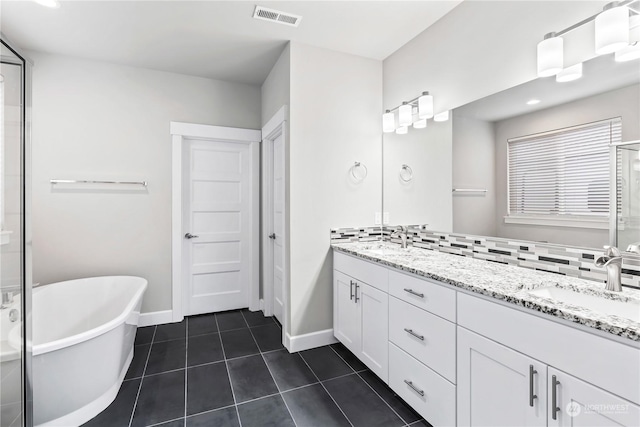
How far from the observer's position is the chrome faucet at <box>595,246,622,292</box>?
4.17 feet

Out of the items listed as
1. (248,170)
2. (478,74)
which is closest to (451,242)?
(478,74)

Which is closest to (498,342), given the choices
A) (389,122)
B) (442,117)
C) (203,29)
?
(442,117)

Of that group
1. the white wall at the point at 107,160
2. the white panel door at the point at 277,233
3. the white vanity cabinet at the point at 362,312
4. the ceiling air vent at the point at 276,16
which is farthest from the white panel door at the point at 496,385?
the white wall at the point at 107,160

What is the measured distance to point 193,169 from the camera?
334 centimetres

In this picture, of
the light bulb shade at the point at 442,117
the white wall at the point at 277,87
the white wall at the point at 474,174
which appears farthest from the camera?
the white wall at the point at 277,87

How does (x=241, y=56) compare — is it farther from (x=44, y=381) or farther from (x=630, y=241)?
(x=630, y=241)

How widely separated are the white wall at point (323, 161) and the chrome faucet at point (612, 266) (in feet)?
5.69

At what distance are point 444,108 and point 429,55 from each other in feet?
1.61

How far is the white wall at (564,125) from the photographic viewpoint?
1342 millimetres

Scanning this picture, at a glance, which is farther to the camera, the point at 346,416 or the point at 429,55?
the point at 429,55

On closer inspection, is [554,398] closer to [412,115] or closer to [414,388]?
[414,388]

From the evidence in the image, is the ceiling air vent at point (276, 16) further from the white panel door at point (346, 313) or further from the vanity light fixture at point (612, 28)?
the white panel door at point (346, 313)

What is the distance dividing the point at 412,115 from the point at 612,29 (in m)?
1.37

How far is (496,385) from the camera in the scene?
1233 millimetres
